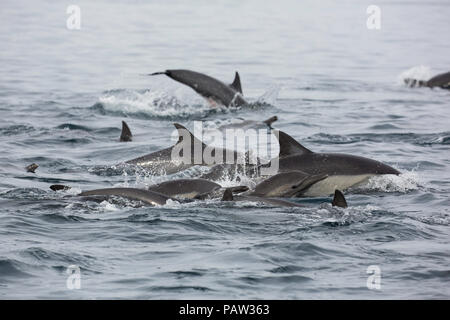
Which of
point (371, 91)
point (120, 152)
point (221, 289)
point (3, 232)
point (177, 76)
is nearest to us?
point (221, 289)

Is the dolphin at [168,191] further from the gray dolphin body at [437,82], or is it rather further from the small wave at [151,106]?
the gray dolphin body at [437,82]

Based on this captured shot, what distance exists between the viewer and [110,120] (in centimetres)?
2209

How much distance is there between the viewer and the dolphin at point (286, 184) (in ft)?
42.8

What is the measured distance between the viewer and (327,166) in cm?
1434

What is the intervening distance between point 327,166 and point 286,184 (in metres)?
1.29

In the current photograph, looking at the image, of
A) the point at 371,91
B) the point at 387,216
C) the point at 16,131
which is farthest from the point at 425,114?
the point at 387,216

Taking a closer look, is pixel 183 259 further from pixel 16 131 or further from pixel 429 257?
pixel 16 131

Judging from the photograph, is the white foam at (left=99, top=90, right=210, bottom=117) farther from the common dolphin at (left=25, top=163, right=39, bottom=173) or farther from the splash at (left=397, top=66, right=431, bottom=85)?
the splash at (left=397, top=66, right=431, bottom=85)

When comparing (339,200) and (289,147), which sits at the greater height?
(289,147)

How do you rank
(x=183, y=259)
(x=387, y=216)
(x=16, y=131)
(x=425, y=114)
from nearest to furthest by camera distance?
(x=183, y=259) < (x=387, y=216) < (x=16, y=131) < (x=425, y=114)

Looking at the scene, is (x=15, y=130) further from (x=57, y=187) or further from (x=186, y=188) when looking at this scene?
(x=186, y=188)

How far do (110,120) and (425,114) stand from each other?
7701 millimetres

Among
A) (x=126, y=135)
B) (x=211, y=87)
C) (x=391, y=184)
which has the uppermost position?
(x=211, y=87)

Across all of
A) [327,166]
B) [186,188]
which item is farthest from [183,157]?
[186,188]
